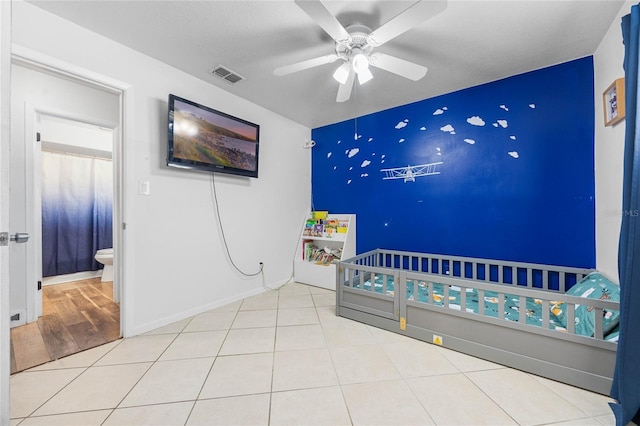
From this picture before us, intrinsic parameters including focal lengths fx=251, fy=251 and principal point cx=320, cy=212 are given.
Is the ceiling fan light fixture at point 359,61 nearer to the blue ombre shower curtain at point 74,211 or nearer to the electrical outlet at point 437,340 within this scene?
the electrical outlet at point 437,340

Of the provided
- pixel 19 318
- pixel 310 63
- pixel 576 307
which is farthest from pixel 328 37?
pixel 19 318

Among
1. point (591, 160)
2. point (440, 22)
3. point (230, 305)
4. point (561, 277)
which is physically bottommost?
point (230, 305)

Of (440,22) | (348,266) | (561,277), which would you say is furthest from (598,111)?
(348,266)

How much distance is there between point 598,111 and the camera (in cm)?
204

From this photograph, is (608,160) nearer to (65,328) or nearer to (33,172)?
(65,328)

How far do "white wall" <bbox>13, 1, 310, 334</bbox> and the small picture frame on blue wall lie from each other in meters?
3.09

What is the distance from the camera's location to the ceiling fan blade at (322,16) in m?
1.26

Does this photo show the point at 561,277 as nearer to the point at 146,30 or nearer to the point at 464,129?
the point at 464,129

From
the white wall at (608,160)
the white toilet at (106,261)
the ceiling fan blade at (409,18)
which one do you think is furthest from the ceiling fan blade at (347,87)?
the white toilet at (106,261)

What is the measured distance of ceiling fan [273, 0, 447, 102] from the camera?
4.31 feet

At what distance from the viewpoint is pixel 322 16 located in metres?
1.36

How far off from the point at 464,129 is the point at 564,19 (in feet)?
3.56

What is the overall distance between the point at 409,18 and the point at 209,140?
1945 millimetres

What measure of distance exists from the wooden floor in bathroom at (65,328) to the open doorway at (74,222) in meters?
0.01
